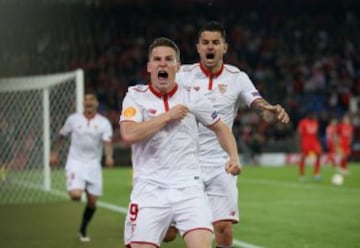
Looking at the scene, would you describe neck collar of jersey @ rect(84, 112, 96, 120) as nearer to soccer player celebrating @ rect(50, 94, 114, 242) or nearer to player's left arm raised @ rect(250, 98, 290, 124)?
soccer player celebrating @ rect(50, 94, 114, 242)

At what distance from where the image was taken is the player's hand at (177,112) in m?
5.48

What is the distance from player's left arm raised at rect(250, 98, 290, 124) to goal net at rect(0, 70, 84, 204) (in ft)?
37.9

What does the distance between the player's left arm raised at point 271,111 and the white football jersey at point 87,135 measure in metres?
5.63

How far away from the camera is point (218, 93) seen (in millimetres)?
7391

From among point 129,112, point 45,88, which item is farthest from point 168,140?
point 45,88

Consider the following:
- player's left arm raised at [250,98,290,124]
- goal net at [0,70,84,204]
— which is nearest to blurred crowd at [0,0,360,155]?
goal net at [0,70,84,204]

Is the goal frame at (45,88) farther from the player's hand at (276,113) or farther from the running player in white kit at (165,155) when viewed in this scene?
the running player in white kit at (165,155)

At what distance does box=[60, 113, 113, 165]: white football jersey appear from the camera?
12.5 metres

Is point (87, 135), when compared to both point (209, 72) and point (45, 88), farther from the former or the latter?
point (45, 88)

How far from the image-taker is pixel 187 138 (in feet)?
18.8

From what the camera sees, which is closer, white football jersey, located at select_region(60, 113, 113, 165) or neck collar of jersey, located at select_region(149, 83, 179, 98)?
neck collar of jersey, located at select_region(149, 83, 179, 98)

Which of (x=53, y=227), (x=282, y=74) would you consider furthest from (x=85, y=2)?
(x=53, y=227)

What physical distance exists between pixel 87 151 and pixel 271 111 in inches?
249

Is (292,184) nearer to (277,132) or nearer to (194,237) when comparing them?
(277,132)
